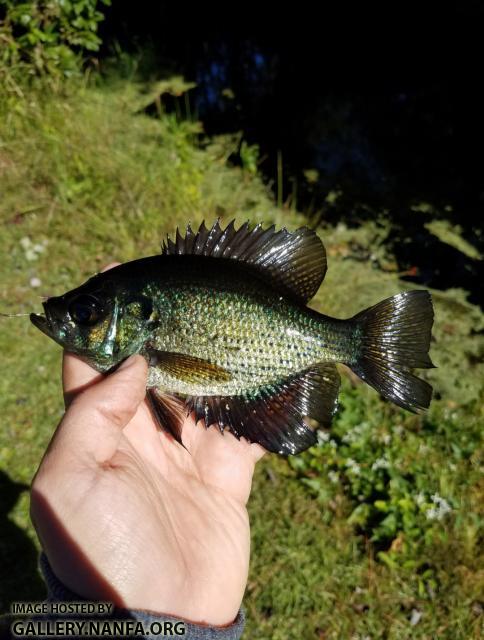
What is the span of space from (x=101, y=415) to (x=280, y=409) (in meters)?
0.92

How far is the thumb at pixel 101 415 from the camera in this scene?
236 centimetres

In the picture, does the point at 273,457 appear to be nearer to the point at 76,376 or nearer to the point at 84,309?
the point at 76,376

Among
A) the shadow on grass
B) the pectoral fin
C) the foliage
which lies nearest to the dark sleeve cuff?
the pectoral fin

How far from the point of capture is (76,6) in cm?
562

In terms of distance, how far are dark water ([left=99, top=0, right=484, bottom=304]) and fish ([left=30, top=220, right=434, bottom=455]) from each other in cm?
323

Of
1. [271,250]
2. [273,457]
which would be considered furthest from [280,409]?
[273,457]

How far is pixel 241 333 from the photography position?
272cm

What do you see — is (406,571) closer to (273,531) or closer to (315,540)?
(315,540)

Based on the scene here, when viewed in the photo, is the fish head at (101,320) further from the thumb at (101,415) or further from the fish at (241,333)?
the thumb at (101,415)

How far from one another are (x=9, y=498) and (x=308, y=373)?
2.58 metres

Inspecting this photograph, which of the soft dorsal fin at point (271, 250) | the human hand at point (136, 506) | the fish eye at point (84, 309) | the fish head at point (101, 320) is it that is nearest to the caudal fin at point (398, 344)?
the soft dorsal fin at point (271, 250)

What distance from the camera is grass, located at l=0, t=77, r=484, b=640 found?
3803 mm

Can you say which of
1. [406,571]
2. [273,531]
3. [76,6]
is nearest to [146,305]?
[273,531]

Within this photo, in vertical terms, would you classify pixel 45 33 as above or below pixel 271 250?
above
